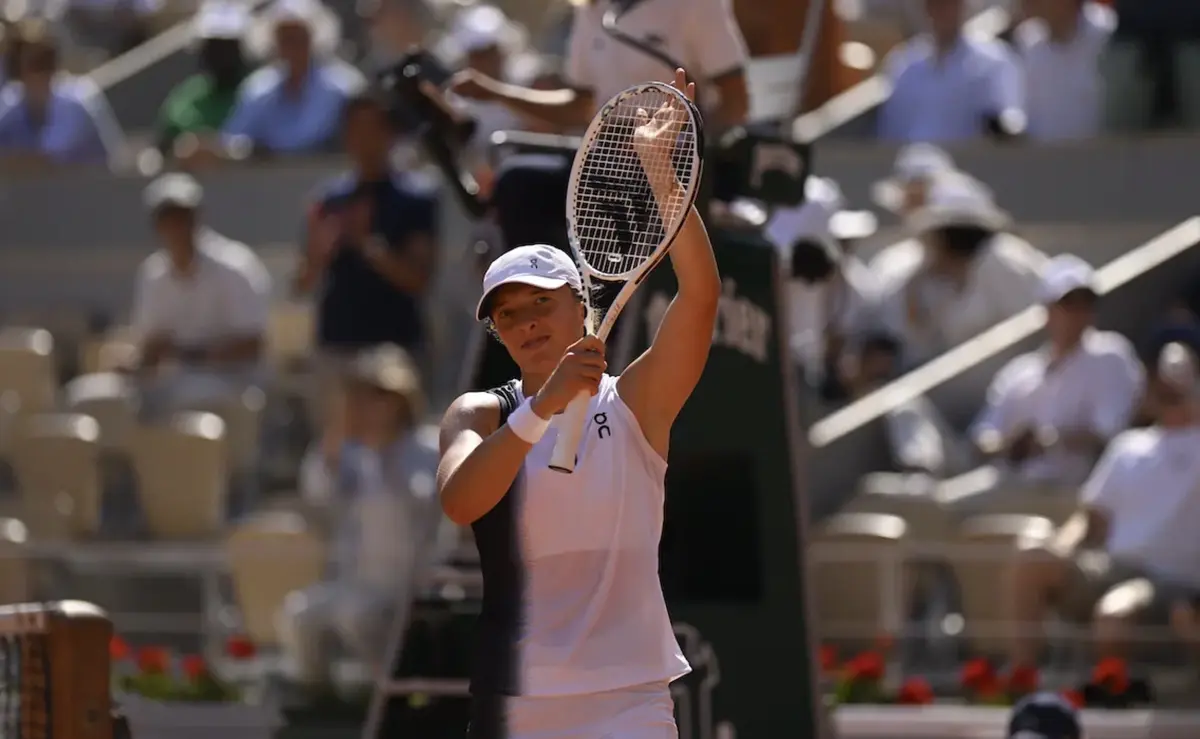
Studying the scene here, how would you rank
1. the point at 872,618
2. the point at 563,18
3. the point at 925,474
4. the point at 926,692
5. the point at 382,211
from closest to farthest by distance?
1. the point at 926,692
2. the point at 872,618
3. the point at 925,474
4. the point at 382,211
5. the point at 563,18

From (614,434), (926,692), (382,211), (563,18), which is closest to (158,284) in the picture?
(382,211)

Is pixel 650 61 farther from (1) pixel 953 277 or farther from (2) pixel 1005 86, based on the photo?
(2) pixel 1005 86

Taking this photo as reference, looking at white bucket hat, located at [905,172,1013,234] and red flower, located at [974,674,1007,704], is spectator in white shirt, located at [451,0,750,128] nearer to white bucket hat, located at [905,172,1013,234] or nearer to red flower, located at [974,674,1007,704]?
red flower, located at [974,674,1007,704]

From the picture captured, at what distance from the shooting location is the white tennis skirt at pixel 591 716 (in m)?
4.51

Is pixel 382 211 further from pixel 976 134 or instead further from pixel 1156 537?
pixel 1156 537

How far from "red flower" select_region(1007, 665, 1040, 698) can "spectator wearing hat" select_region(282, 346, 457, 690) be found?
1.96 metres

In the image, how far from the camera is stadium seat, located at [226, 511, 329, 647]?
9.95 meters

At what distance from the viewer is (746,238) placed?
24.1 feet

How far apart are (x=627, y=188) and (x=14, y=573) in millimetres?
6062

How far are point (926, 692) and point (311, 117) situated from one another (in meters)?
5.80

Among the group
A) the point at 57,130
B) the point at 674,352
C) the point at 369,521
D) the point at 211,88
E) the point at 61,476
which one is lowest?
the point at 674,352

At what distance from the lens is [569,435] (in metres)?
4.38

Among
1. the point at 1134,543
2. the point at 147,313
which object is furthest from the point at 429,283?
the point at 1134,543

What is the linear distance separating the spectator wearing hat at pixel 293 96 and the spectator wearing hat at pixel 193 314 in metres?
1.29
